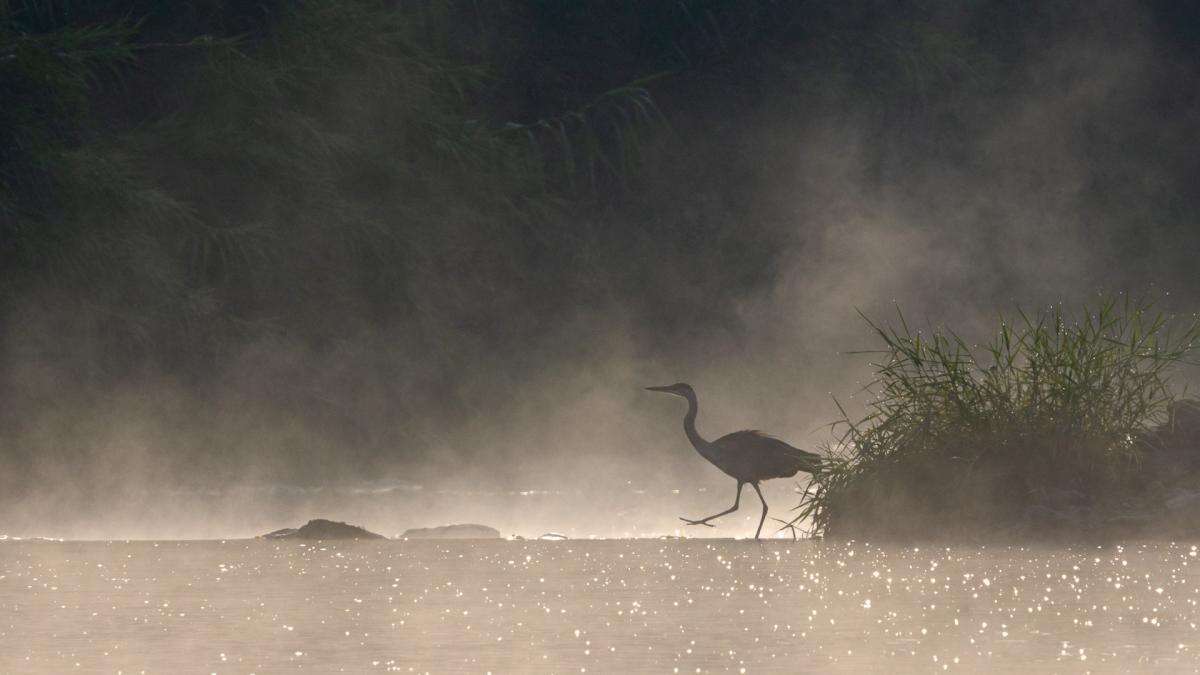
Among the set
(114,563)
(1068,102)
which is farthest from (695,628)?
(1068,102)

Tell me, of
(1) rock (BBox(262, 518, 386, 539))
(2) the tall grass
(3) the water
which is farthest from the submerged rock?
(2) the tall grass

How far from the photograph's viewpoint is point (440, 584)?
6363 mm

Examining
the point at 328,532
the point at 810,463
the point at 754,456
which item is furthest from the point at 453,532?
the point at 810,463

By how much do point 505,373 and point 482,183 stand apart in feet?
6.41

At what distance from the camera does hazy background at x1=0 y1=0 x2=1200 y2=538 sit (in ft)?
48.7

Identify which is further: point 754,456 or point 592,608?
point 754,456

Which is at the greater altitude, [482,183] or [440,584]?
[482,183]

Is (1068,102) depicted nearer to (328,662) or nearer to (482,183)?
(482,183)

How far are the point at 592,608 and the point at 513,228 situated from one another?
1294 cm

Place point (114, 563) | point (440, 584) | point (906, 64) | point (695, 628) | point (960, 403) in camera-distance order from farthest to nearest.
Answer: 1. point (906, 64)
2. point (960, 403)
3. point (114, 563)
4. point (440, 584)
5. point (695, 628)

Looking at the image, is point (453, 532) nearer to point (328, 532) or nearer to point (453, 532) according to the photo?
point (453, 532)

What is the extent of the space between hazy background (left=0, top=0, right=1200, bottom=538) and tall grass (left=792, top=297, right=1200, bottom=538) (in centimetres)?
195

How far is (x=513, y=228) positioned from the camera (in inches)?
725

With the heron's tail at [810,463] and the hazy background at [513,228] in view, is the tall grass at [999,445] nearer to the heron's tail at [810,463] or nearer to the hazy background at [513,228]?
the heron's tail at [810,463]
